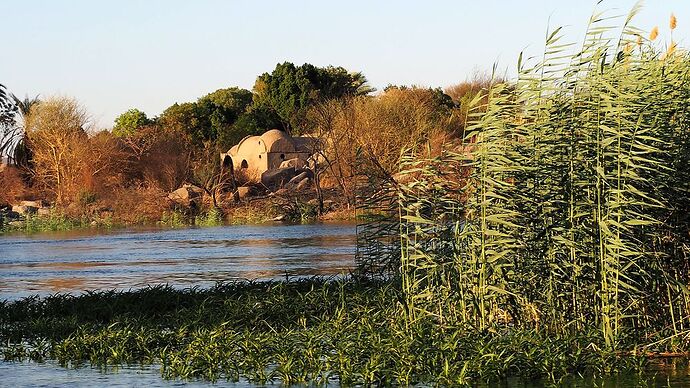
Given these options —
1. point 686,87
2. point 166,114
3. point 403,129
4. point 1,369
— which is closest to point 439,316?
point 686,87

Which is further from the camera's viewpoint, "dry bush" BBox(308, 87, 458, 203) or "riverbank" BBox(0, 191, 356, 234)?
"dry bush" BBox(308, 87, 458, 203)

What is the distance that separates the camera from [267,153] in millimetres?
63406

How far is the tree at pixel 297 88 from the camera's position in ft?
279

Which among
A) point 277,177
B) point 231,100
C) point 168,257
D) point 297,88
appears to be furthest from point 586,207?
point 231,100

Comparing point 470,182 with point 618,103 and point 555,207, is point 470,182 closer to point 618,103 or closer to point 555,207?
point 555,207

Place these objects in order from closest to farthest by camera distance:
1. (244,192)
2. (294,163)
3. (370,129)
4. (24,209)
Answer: (370,129), (244,192), (24,209), (294,163)

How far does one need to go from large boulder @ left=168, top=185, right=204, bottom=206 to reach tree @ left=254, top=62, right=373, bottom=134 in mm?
24942

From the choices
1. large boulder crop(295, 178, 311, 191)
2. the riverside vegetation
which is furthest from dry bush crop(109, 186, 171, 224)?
the riverside vegetation

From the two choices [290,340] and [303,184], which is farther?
[303,184]

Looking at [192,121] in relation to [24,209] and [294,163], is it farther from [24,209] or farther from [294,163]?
[24,209]

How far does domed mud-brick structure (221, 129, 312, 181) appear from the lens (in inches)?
2497

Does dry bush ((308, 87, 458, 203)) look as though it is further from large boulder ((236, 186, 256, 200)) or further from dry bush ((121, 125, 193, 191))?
dry bush ((121, 125, 193, 191))

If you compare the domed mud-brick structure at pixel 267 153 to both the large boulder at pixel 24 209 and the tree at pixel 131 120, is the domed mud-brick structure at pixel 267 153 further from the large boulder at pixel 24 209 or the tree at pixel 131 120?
the tree at pixel 131 120

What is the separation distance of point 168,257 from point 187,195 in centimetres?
2234
